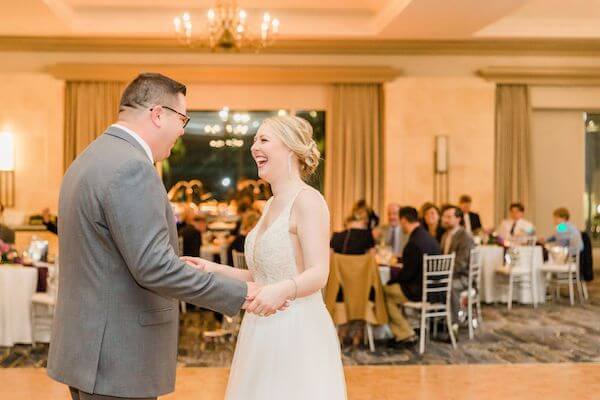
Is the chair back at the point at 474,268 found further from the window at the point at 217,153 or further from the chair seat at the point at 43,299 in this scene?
the window at the point at 217,153

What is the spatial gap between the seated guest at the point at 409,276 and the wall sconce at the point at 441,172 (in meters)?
5.44

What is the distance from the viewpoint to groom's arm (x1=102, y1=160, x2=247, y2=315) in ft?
7.79

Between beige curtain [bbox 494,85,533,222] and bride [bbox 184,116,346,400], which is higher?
beige curtain [bbox 494,85,533,222]

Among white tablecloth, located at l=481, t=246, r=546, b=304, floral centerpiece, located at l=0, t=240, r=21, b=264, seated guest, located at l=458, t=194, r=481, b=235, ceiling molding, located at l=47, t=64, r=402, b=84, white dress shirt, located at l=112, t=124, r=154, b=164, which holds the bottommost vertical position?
white tablecloth, located at l=481, t=246, r=546, b=304

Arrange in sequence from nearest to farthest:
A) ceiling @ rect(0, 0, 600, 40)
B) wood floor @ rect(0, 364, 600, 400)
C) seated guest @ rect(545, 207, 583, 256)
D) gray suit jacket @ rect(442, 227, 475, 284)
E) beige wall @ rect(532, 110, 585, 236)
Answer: wood floor @ rect(0, 364, 600, 400)
gray suit jacket @ rect(442, 227, 475, 284)
seated guest @ rect(545, 207, 583, 256)
ceiling @ rect(0, 0, 600, 40)
beige wall @ rect(532, 110, 585, 236)

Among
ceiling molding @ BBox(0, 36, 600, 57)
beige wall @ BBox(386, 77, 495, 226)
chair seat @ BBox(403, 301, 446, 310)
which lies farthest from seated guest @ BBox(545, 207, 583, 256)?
chair seat @ BBox(403, 301, 446, 310)

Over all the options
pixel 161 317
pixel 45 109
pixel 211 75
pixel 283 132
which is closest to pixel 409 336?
pixel 283 132

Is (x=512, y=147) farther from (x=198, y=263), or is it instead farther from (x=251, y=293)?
(x=251, y=293)

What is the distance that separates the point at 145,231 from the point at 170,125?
0.41 m

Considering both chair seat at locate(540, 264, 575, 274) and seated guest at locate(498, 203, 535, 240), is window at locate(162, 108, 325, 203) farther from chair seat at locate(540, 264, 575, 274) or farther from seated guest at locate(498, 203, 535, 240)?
chair seat at locate(540, 264, 575, 274)

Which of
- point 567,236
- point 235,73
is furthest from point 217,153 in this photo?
point 567,236

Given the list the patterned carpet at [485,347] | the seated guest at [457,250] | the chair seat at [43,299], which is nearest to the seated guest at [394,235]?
the patterned carpet at [485,347]

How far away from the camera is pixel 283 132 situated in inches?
128

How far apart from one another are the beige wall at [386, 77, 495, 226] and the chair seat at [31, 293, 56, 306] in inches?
275
